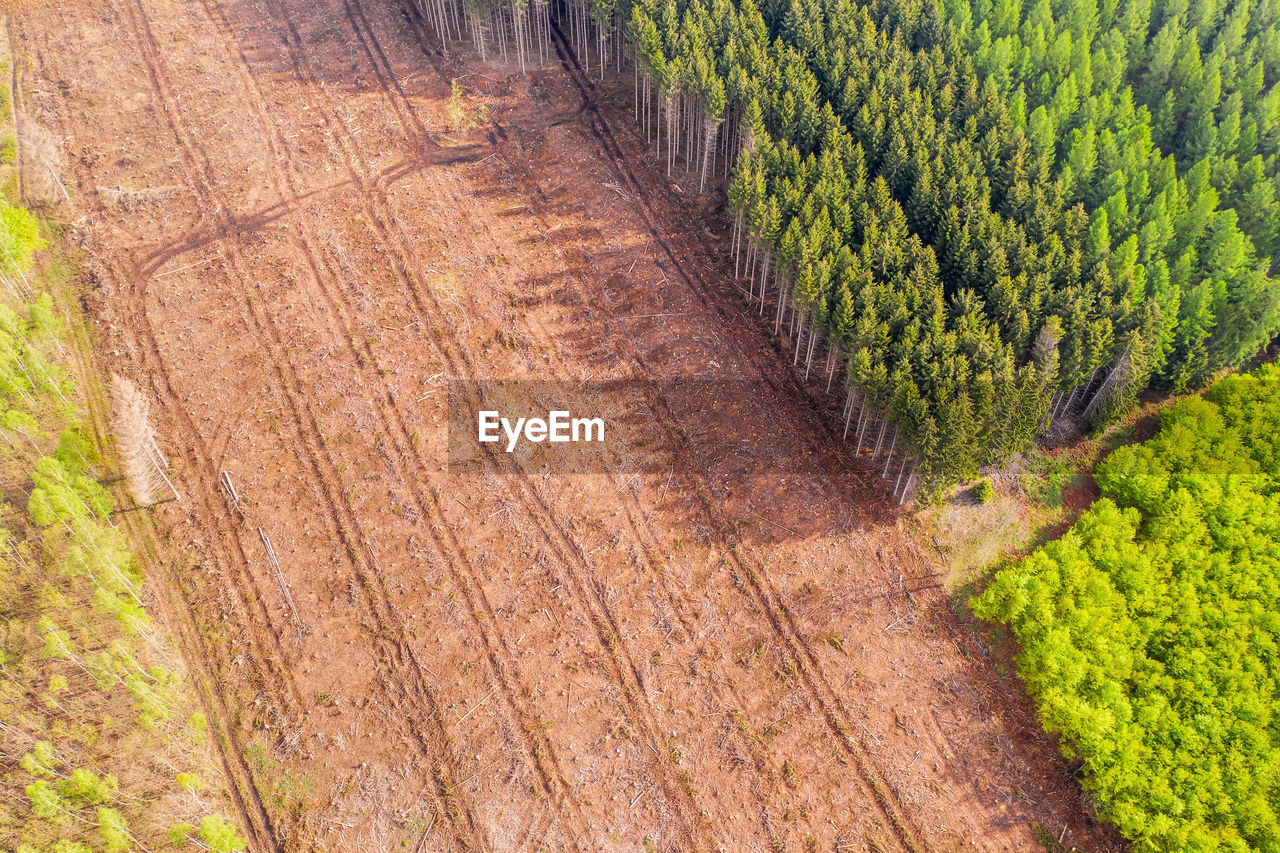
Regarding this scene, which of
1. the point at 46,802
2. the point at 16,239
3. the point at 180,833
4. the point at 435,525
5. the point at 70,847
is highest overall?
the point at 16,239

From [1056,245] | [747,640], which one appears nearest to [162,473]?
[747,640]

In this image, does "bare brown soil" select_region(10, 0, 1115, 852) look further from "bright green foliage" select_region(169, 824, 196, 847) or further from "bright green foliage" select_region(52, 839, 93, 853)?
"bright green foliage" select_region(52, 839, 93, 853)

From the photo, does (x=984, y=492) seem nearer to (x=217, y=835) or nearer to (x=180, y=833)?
(x=217, y=835)

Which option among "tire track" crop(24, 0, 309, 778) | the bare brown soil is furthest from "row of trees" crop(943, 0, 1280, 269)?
"tire track" crop(24, 0, 309, 778)

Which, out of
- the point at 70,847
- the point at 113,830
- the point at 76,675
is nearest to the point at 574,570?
the point at 113,830

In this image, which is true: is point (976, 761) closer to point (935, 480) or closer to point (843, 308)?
point (935, 480)

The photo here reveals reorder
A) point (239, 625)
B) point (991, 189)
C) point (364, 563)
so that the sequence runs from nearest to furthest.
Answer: point (239, 625)
point (364, 563)
point (991, 189)
